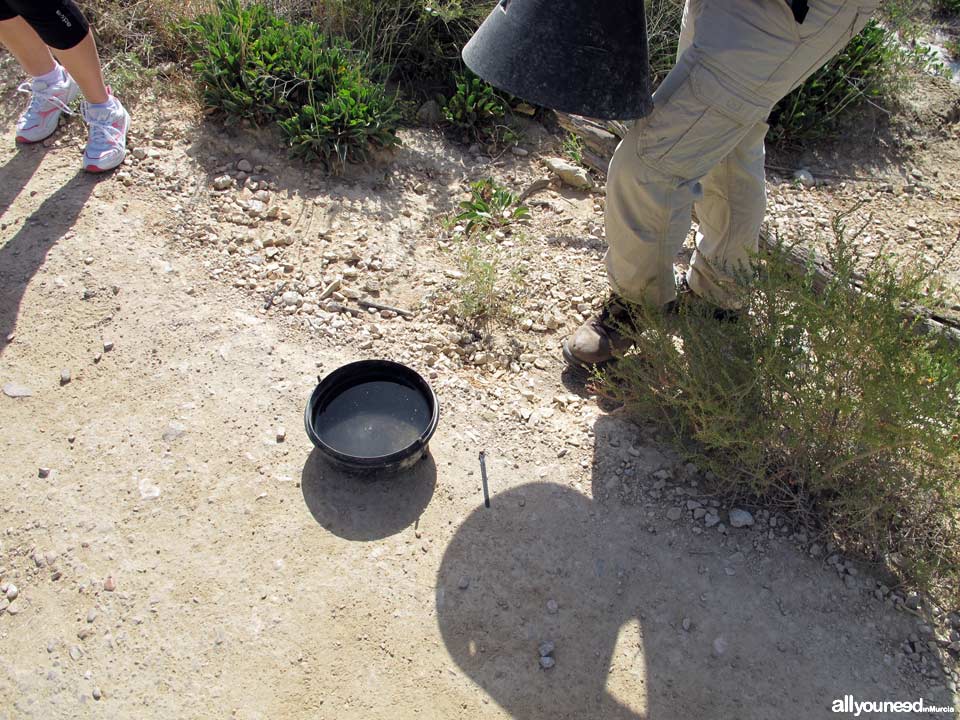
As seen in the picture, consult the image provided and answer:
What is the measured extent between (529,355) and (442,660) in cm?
135

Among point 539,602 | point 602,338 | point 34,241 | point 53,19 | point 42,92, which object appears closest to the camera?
point 539,602

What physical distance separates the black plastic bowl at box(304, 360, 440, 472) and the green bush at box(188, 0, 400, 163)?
4.98 ft

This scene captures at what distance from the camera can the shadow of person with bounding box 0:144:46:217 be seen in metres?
3.46

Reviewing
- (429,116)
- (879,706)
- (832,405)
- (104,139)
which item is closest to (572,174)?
(429,116)

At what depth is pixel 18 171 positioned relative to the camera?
359cm

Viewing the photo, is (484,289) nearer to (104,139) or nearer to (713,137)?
(713,137)

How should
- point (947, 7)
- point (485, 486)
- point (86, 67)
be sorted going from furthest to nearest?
point (947, 7) < point (86, 67) < point (485, 486)

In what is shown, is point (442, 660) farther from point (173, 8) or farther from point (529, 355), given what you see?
point (173, 8)

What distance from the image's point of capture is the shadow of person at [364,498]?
246 cm

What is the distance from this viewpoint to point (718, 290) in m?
2.84

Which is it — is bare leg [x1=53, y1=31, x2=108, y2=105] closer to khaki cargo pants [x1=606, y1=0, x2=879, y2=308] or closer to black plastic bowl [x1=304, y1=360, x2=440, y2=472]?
black plastic bowl [x1=304, y1=360, x2=440, y2=472]

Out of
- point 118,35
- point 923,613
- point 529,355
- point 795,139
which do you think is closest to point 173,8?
point 118,35

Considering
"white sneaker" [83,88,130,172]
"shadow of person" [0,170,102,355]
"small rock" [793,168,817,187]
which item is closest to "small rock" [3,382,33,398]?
"shadow of person" [0,170,102,355]

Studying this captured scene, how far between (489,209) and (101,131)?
6.39 ft
